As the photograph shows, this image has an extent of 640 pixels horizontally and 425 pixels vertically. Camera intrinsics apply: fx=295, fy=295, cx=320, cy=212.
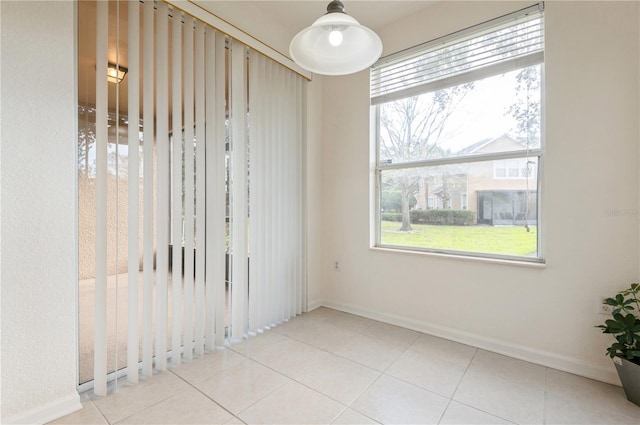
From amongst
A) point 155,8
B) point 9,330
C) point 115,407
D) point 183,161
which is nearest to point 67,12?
point 155,8

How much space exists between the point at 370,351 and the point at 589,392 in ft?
4.57

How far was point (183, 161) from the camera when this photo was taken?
2160mm

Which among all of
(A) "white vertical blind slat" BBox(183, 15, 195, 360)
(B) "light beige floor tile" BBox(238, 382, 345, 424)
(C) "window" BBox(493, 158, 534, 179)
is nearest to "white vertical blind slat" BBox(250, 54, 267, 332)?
(A) "white vertical blind slat" BBox(183, 15, 195, 360)

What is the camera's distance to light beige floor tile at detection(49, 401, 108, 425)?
1.56 metres

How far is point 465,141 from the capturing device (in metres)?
2.63

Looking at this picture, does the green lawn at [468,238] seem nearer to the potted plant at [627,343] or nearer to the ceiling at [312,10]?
the potted plant at [627,343]

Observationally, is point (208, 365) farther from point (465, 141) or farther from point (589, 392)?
point (465, 141)

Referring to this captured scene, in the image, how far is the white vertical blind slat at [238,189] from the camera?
2.52 meters

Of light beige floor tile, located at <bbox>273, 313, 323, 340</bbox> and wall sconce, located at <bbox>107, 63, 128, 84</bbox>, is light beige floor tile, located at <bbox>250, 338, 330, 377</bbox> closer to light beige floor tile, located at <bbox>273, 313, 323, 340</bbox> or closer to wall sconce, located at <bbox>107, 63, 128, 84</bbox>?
light beige floor tile, located at <bbox>273, 313, 323, 340</bbox>

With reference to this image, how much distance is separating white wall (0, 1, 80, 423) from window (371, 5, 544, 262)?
254 centimetres

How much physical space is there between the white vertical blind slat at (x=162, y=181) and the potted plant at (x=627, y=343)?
285 cm

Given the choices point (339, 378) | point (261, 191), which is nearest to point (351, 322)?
point (339, 378)

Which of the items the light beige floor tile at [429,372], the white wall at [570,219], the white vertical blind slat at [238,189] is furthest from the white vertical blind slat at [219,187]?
Result: the white wall at [570,219]

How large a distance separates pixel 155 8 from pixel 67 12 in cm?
56
